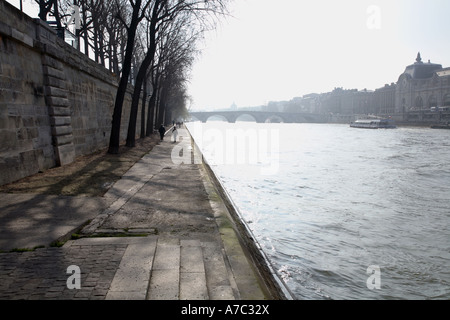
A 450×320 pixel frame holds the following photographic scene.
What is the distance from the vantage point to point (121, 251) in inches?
167

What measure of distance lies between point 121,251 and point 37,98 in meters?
7.84

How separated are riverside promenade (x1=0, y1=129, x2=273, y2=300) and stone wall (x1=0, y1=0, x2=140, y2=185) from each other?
Answer: 99.9 inches

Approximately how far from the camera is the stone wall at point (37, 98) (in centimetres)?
835

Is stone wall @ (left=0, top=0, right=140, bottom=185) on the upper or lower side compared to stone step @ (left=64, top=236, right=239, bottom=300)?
upper

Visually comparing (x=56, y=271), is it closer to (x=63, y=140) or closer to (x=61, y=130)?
(x=61, y=130)

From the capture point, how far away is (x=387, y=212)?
1056 centimetres

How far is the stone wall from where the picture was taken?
8352mm

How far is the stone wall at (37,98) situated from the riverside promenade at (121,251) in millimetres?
2537

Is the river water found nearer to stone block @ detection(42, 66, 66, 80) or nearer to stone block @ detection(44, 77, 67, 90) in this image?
stone block @ detection(44, 77, 67, 90)

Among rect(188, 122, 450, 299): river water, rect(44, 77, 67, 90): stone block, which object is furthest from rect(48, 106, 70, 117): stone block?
rect(188, 122, 450, 299): river water

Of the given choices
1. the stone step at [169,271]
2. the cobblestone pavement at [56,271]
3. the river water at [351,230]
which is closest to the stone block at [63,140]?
the river water at [351,230]

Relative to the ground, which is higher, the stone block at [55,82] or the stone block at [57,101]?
the stone block at [55,82]
